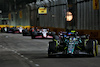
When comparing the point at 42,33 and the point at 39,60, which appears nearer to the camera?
the point at 39,60

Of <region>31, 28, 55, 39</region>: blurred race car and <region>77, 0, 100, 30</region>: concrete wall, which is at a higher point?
<region>77, 0, 100, 30</region>: concrete wall

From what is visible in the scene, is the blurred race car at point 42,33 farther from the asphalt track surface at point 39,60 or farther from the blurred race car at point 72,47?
the blurred race car at point 72,47

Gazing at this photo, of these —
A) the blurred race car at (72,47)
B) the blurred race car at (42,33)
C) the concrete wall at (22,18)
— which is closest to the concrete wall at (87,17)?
the blurred race car at (42,33)

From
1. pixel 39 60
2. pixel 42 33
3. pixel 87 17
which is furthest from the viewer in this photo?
pixel 42 33

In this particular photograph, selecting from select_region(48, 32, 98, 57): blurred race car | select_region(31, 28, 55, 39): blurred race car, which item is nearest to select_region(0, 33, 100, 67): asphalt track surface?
select_region(48, 32, 98, 57): blurred race car

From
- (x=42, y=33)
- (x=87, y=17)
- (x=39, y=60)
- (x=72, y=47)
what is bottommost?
(x=39, y=60)

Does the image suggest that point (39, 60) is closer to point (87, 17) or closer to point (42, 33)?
point (87, 17)

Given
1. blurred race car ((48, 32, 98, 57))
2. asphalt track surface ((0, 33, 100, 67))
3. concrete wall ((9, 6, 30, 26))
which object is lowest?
asphalt track surface ((0, 33, 100, 67))

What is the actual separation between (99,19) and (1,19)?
84.7 metres

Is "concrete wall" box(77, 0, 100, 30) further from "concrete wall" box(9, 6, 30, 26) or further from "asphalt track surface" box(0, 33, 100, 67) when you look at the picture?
"concrete wall" box(9, 6, 30, 26)

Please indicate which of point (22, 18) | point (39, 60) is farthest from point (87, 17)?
point (22, 18)

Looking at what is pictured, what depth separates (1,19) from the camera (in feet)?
373

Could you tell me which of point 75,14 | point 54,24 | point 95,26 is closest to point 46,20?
point 54,24

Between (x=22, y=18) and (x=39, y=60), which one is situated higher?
(x=22, y=18)
